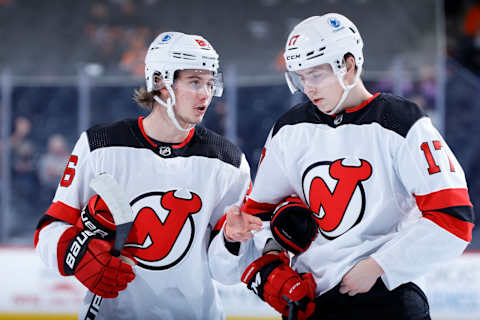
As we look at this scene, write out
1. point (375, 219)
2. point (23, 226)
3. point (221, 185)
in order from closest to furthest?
point (375, 219), point (221, 185), point (23, 226)

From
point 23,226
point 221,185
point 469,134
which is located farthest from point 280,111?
point 221,185

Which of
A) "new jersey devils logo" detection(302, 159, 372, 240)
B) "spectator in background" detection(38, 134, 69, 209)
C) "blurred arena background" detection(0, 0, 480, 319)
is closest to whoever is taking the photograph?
"new jersey devils logo" detection(302, 159, 372, 240)

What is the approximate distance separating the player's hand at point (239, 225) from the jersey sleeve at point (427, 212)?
1.04ft

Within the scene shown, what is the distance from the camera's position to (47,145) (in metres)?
4.59

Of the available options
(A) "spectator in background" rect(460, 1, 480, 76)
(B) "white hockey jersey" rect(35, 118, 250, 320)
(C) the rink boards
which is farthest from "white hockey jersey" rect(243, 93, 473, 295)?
(A) "spectator in background" rect(460, 1, 480, 76)

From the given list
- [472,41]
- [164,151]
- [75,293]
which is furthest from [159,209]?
[472,41]

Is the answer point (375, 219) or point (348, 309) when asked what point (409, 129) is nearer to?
point (375, 219)

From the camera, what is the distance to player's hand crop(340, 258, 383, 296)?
132 centimetres

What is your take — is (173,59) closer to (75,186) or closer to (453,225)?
(75,186)

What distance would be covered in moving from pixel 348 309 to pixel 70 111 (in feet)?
11.8

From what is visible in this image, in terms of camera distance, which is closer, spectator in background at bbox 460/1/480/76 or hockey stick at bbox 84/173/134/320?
hockey stick at bbox 84/173/134/320

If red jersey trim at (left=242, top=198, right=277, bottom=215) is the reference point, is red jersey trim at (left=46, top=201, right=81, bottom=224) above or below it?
below

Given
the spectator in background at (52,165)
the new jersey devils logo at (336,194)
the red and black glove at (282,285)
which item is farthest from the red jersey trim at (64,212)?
the spectator in background at (52,165)

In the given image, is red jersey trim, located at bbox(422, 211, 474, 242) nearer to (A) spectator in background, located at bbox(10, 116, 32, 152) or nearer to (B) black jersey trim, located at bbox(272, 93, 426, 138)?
(B) black jersey trim, located at bbox(272, 93, 426, 138)
